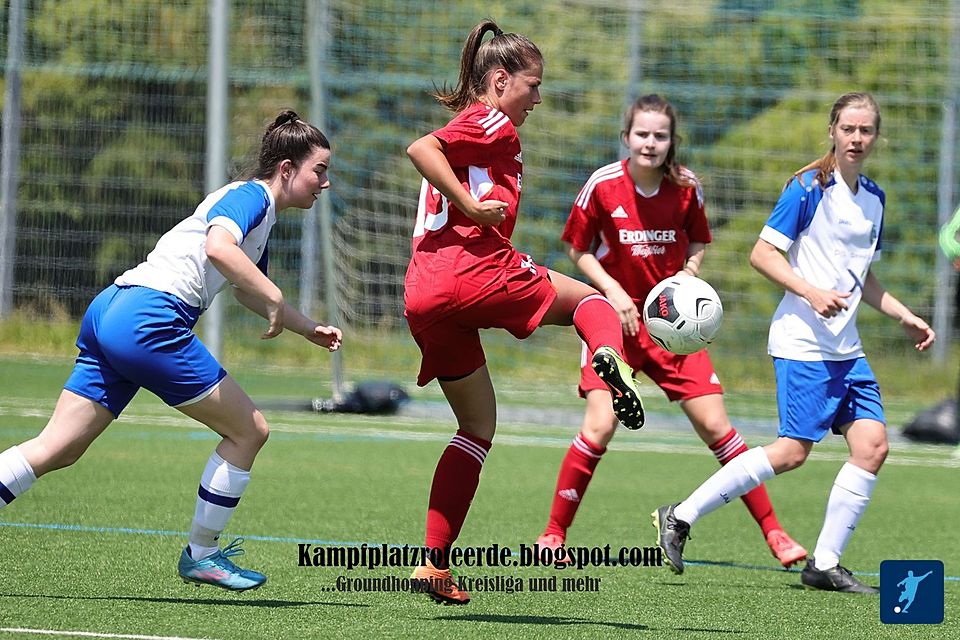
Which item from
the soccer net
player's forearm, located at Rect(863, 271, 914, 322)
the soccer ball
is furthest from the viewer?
the soccer net

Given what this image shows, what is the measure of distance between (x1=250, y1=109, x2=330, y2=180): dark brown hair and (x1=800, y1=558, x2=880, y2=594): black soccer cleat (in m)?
2.45

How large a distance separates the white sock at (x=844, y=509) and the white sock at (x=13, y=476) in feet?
9.54

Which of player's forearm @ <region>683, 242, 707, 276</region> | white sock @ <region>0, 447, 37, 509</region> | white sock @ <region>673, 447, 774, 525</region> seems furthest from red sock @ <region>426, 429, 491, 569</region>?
player's forearm @ <region>683, 242, 707, 276</region>

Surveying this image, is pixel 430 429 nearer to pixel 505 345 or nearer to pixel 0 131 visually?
pixel 505 345

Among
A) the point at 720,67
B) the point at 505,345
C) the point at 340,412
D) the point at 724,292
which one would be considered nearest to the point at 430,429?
the point at 340,412

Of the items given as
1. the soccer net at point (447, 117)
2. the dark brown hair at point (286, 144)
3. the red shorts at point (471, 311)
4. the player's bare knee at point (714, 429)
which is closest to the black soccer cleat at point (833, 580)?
the player's bare knee at point (714, 429)

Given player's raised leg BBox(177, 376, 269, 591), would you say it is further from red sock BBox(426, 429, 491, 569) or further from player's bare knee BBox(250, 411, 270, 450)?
red sock BBox(426, 429, 491, 569)

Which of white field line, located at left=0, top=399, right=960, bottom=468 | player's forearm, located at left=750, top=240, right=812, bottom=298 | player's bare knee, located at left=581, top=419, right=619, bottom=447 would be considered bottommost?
white field line, located at left=0, top=399, right=960, bottom=468

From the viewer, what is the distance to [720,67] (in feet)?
47.5

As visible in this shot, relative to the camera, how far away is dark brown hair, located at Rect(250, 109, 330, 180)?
483 centimetres

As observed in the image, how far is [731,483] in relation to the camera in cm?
573

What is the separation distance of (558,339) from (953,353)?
4115 mm

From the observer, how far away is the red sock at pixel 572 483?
6047 millimetres

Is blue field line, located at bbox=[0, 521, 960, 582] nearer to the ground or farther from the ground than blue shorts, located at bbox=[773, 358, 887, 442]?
nearer to the ground
